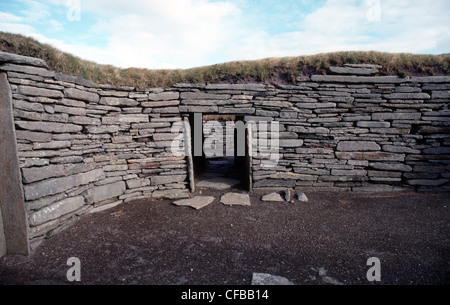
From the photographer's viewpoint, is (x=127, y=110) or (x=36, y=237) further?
(x=127, y=110)

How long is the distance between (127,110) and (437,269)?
630 centimetres

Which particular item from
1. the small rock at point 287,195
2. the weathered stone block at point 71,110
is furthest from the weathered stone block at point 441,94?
the weathered stone block at point 71,110

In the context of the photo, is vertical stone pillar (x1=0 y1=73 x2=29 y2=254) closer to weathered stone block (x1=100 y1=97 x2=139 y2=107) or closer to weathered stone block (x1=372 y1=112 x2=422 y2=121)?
weathered stone block (x1=100 y1=97 x2=139 y2=107)

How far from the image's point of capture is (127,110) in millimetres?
5492

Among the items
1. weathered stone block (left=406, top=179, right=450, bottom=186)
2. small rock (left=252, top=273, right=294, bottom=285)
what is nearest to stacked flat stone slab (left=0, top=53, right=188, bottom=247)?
small rock (left=252, top=273, right=294, bottom=285)

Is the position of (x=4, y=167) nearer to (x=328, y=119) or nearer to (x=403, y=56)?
(x=328, y=119)

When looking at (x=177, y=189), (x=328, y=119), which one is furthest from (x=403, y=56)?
(x=177, y=189)

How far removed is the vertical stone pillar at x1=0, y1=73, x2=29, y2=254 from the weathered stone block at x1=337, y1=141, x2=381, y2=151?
6650mm

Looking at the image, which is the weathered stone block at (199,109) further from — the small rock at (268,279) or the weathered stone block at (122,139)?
the small rock at (268,279)

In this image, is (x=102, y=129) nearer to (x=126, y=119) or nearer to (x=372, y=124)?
(x=126, y=119)

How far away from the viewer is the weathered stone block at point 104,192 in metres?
4.83

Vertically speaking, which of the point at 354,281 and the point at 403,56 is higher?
the point at 403,56

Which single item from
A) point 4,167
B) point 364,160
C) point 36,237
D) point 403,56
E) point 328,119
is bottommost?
point 36,237
